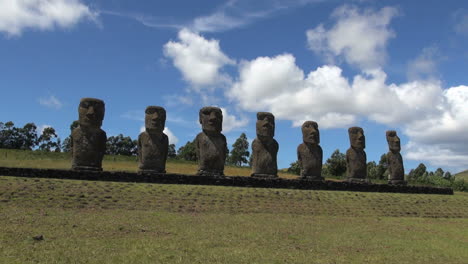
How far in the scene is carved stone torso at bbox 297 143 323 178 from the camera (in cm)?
2027

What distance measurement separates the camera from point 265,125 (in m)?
19.6

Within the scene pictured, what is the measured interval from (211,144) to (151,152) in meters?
2.46

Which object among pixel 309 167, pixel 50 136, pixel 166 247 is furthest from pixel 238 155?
pixel 166 247

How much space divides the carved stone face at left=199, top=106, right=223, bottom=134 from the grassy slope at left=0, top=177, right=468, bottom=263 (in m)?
3.62

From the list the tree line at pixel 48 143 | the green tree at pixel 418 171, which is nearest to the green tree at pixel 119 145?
the tree line at pixel 48 143

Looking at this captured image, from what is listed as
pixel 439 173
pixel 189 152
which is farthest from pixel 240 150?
pixel 439 173

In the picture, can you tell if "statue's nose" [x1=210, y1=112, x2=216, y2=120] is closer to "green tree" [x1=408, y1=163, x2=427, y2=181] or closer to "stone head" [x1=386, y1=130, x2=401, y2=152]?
"stone head" [x1=386, y1=130, x2=401, y2=152]

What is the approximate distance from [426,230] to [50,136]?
64548mm

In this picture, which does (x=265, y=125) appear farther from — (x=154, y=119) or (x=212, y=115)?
(x=154, y=119)

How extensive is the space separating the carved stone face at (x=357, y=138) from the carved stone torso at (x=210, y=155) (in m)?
7.69

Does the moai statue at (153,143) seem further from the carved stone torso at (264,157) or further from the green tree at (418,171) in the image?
the green tree at (418,171)

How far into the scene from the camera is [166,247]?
784 cm

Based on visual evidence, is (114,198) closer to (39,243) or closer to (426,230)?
(39,243)

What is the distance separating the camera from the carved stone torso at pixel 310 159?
2027cm
